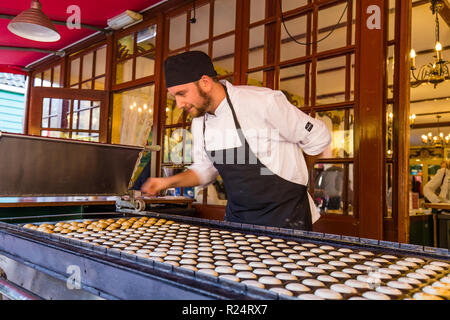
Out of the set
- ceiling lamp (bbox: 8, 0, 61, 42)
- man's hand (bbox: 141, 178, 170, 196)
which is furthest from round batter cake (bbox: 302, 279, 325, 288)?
ceiling lamp (bbox: 8, 0, 61, 42)

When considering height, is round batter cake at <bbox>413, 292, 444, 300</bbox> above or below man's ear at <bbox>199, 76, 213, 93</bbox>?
below

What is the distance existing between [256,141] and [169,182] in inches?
20.4

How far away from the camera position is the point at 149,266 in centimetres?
82

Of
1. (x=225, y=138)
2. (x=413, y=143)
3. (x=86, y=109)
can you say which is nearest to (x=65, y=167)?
(x=225, y=138)

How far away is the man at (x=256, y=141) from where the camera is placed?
181 cm

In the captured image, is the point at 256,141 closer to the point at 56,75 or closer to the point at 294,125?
the point at 294,125

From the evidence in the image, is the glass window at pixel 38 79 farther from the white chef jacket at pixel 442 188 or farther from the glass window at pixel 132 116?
the white chef jacket at pixel 442 188

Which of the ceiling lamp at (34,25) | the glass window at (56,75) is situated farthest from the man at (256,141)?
the glass window at (56,75)

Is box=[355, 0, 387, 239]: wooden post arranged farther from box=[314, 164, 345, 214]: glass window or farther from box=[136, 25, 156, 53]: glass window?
box=[136, 25, 156, 53]: glass window

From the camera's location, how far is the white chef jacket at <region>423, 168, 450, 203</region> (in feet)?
17.7

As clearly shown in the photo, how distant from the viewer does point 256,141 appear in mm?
1854

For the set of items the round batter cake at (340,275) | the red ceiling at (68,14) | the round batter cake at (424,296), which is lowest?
the round batter cake at (340,275)

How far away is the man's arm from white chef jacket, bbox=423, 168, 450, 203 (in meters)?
4.60
